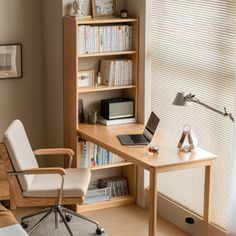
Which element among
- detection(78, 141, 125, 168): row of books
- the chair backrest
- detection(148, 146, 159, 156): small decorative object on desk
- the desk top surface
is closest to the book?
the desk top surface

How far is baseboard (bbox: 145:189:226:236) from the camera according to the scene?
483 centimetres

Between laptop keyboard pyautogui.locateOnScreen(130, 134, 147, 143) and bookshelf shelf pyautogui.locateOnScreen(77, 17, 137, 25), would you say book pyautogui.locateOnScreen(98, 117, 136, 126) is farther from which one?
bookshelf shelf pyautogui.locateOnScreen(77, 17, 137, 25)

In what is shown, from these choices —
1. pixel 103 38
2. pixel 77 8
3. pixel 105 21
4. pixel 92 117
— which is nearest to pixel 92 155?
pixel 92 117

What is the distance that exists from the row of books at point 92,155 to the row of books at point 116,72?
0.55m

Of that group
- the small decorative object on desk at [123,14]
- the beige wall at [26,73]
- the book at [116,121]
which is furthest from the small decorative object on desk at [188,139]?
the beige wall at [26,73]

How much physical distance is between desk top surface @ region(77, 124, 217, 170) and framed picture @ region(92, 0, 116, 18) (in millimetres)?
948

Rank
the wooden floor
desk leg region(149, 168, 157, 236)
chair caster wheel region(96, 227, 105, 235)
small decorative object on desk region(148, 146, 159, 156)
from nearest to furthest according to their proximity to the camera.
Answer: desk leg region(149, 168, 157, 236)
small decorative object on desk region(148, 146, 159, 156)
chair caster wheel region(96, 227, 105, 235)
the wooden floor

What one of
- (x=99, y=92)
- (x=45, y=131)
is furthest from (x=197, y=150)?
(x=45, y=131)

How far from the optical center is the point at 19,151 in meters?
4.81

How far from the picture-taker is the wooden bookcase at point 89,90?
5.32 m

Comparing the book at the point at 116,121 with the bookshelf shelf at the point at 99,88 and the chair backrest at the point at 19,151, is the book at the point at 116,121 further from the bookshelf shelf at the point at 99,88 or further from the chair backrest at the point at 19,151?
the chair backrest at the point at 19,151

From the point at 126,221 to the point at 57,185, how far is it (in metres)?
0.86

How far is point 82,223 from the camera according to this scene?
526 cm

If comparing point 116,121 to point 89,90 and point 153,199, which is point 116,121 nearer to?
point 89,90
